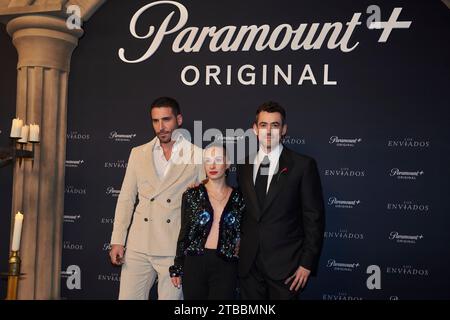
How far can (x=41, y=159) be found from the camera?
17.1ft

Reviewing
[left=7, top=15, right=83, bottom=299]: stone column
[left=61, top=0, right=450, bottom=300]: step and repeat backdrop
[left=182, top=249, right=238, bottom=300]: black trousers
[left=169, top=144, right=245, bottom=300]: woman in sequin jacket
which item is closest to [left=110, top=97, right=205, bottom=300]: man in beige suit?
[left=169, top=144, right=245, bottom=300]: woman in sequin jacket

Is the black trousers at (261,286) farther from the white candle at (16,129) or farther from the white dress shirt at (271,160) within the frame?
the white candle at (16,129)

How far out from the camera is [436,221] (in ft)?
15.3

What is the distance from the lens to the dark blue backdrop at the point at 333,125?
15.5 feet

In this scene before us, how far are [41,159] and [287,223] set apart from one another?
8.65 ft

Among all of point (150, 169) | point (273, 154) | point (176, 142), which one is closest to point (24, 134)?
point (150, 169)

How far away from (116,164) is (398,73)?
2729 millimetres

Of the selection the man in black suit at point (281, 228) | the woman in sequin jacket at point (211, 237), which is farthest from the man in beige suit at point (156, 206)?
the man in black suit at point (281, 228)

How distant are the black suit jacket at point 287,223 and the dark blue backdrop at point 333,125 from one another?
1.20 metres

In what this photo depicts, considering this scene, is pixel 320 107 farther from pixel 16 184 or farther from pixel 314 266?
pixel 16 184

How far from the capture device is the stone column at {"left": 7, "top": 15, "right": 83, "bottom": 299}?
512cm

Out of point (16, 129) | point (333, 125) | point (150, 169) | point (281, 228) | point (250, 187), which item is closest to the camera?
point (281, 228)

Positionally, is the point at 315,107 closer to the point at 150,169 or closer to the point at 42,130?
the point at 150,169

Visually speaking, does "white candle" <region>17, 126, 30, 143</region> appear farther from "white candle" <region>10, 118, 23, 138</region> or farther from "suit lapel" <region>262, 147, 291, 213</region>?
"suit lapel" <region>262, 147, 291, 213</region>
